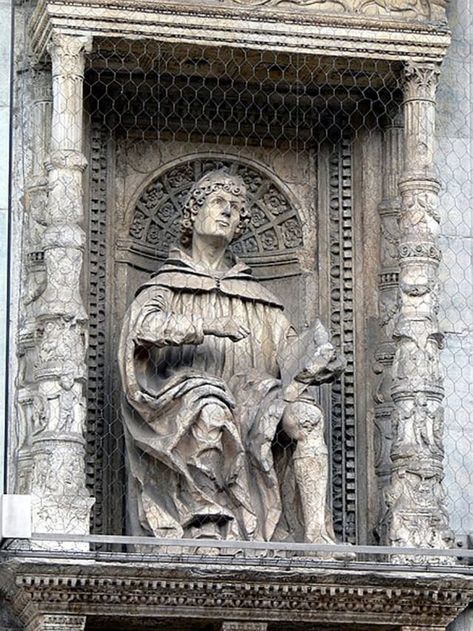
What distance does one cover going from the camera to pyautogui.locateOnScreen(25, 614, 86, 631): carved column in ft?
36.0

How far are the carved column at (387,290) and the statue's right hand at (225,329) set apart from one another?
71 cm

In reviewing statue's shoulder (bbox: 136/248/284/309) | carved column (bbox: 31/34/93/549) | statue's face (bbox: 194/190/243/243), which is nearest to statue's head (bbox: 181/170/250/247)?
statue's face (bbox: 194/190/243/243)

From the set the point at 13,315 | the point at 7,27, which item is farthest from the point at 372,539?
the point at 7,27

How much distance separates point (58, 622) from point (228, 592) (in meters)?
0.70

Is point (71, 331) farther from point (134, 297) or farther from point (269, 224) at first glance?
point (269, 224)

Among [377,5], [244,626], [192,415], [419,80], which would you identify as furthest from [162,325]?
[377,5]

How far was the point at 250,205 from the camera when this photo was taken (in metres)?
12.3

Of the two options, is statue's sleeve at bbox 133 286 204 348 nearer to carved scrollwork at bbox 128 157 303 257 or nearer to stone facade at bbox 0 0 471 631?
stone facade at bbox 0 0 471 631

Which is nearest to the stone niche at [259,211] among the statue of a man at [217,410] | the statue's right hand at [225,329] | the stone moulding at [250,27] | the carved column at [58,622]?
the stone moulding at [250,27]

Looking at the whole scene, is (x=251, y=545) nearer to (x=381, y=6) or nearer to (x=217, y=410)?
(x=217, y=410)

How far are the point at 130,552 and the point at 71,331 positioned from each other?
0.96 m

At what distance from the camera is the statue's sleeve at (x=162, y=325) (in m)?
11.4

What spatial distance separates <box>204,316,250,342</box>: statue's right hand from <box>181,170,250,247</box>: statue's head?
0.42 m

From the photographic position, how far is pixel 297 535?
11.5 meters
